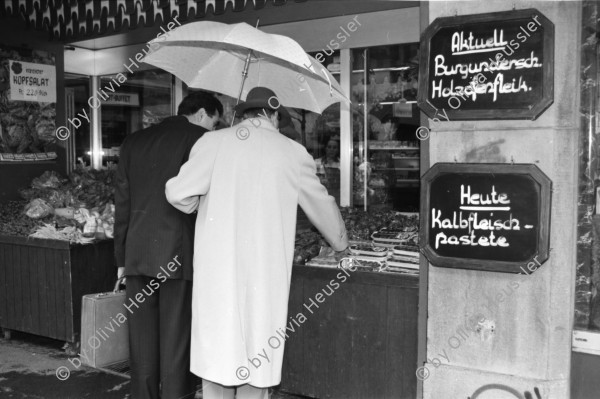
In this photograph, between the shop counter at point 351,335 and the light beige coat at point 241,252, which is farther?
the shop counter at point 351,335

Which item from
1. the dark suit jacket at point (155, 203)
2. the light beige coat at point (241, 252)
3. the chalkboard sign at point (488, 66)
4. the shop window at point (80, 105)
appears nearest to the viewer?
the chalkboard sign at point (488, 66)

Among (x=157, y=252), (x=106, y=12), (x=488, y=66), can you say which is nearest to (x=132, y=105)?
(x=106, y=12)

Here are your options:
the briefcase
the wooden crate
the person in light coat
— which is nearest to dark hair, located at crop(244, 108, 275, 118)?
the person in light coat

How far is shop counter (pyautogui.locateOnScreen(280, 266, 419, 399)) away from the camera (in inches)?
165

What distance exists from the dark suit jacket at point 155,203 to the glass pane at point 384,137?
3.33 m

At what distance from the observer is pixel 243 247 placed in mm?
3375

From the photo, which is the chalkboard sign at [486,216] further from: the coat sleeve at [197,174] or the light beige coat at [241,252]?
the coat sleeve at [197,174]

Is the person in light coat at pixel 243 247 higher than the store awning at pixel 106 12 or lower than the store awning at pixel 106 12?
lower

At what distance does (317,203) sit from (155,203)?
1.23 m

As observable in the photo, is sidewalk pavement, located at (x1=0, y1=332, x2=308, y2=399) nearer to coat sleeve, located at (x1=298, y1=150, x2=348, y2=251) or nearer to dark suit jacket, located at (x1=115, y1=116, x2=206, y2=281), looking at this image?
dark suit jacket, located at (x1=115, y1=116, x2=206, y2=281)

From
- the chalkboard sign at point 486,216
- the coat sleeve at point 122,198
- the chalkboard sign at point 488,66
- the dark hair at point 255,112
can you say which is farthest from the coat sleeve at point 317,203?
the coat sleeve at point 122,198

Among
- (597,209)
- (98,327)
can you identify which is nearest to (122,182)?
(98,327)

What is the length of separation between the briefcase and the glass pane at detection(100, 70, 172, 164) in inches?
182

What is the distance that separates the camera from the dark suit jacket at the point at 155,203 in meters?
4.16
